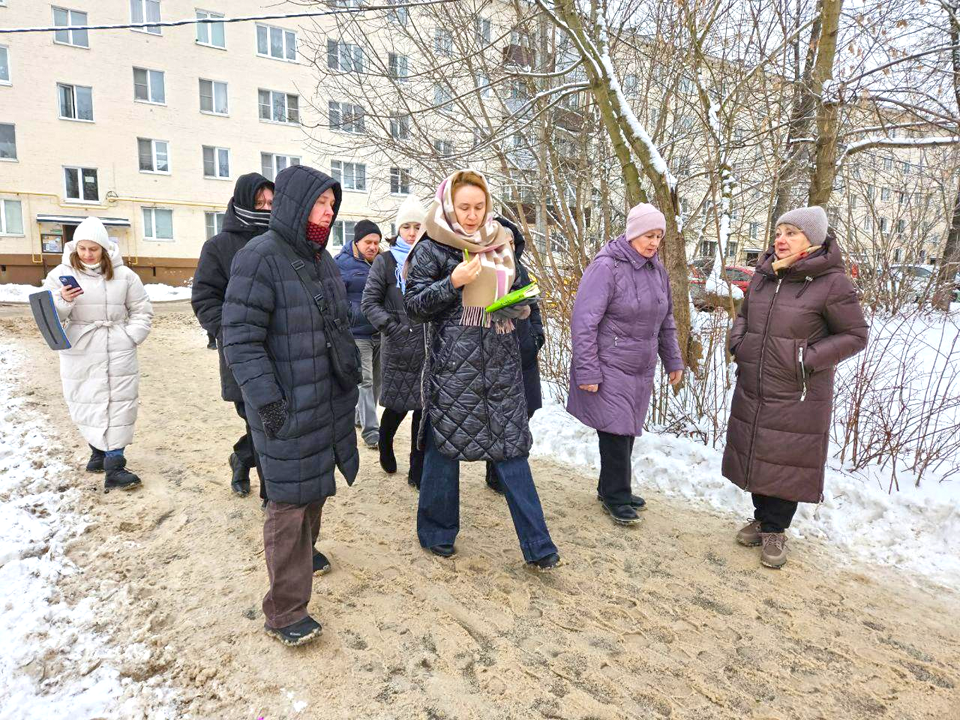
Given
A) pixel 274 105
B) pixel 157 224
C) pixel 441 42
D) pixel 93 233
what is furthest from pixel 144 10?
pixel 93 233

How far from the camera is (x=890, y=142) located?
586 cm

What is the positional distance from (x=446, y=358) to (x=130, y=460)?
3.11 meters

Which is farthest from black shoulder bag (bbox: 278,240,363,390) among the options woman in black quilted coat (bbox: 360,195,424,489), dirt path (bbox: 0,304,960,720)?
woman in black quilted coat (bbox: 360,195,424,489)

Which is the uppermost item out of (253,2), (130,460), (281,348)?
(253,2)

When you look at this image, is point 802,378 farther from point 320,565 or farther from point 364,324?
point 364,324

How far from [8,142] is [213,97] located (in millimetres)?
7077

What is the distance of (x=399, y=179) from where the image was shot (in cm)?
852

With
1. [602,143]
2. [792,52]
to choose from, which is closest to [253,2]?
[602,143]

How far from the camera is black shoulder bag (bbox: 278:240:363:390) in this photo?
245 cm

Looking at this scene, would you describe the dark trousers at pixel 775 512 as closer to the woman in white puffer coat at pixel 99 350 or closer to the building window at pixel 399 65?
the woman in white puffer coat at pixel 99 350

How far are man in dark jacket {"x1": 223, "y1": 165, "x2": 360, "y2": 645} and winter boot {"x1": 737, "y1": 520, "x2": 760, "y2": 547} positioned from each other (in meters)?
2.47

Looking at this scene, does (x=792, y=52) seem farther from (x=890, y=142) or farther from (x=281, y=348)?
(x=281, y=348)

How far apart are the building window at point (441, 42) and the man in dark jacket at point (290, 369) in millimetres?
5022

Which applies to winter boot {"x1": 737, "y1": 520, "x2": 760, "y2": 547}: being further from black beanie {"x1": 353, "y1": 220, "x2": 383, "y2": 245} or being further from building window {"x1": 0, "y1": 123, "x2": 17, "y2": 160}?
building window {"x1": 0, "y1": 123, "x2": 17, "y2": 160}
